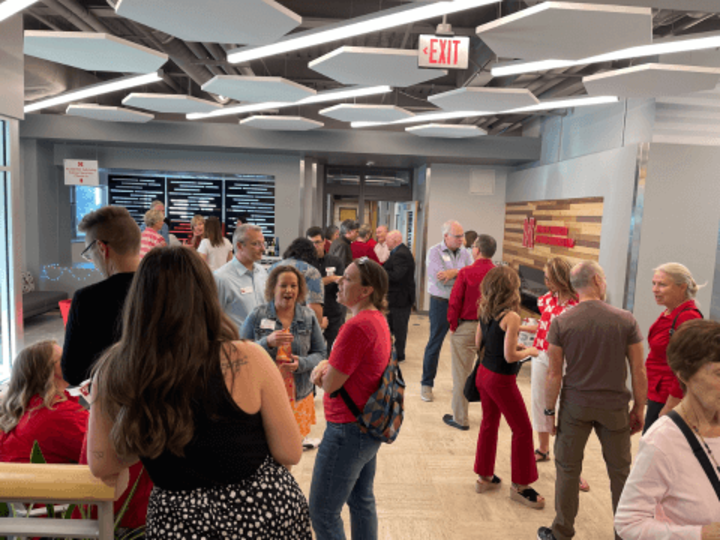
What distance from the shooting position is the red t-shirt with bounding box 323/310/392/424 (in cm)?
212

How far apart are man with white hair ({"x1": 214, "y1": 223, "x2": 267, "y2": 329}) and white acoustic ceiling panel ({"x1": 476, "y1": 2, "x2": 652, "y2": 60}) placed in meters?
2.01

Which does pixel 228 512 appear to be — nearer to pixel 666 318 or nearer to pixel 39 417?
pixel 39 417

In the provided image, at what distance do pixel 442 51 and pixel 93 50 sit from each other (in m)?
2.67

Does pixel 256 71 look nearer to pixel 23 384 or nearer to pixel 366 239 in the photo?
pixel 366 239

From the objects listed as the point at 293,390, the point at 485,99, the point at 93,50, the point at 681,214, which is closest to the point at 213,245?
the point at 93,50

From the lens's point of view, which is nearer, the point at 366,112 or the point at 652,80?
the point at 652,80

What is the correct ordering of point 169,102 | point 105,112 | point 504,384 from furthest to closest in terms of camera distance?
point 105,112 → point 169,102 → point 504,384

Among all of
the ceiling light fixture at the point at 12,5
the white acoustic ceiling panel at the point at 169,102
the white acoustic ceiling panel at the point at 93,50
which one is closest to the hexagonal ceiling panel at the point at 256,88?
the white acoustic ceiling panel at the point at 93,50

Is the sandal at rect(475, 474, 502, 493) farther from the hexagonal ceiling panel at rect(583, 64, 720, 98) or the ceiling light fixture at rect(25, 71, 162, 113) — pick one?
the ceiling light fixture at rect(25, 71, 162, 113)

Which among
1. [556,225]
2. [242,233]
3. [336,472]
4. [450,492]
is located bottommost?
[450,492]

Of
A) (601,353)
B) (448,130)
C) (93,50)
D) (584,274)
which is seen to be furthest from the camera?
(448,130)

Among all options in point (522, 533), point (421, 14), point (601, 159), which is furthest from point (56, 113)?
point (522, 533)

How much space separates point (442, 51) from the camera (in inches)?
137

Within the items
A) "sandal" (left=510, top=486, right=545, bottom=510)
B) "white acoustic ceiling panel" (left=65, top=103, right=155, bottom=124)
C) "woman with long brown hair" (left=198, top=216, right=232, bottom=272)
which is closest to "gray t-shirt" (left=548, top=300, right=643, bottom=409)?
"sandal" (left=510, top=486, right=545, bottom=510)
